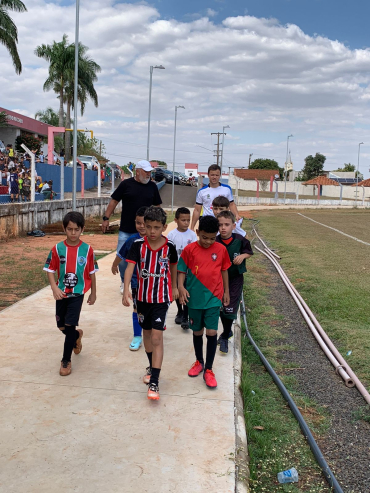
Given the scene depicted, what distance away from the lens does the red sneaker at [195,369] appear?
4512 millimetres

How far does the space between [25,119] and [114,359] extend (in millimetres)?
40811

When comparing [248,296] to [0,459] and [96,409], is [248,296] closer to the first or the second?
[96,409]

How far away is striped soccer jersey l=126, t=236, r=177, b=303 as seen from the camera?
13.2 ft

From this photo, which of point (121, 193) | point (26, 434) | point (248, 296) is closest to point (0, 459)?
point (26, 434)

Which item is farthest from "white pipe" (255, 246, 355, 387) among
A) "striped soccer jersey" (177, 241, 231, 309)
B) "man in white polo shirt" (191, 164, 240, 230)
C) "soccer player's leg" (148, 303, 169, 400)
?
"soccer player's leg" (148, 303, 169, 400)

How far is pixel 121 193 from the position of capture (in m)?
5.80

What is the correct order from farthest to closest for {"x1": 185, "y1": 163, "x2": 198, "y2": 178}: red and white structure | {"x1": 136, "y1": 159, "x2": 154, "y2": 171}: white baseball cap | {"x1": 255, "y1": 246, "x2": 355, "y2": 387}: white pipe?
{"x1": 185, "y1": 163, "x2": 198, "y2": 178}: red and white structure
{"x1": 136, "y1": 159, "x2": 154, "y2": 171}: white baseball cap
{"x1": 255, "y1": 246, "x2": 355, "y2": 387}: white pipe

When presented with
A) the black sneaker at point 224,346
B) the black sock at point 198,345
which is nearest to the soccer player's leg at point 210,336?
the black sock at point 198,345

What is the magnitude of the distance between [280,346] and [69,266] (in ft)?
9.24

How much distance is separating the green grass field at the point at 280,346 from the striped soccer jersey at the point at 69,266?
174 cm

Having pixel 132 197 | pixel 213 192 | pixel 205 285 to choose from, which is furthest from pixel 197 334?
pixel 213 192

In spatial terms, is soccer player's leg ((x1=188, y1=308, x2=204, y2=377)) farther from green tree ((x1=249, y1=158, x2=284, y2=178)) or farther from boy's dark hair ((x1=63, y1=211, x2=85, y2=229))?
green tree ((x1=249, y1=158, x2=284, y2=178))

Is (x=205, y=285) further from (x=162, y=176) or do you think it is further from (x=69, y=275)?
(x=162, y=176)

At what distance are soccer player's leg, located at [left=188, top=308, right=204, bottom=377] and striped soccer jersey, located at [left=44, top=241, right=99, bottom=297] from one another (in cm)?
101
